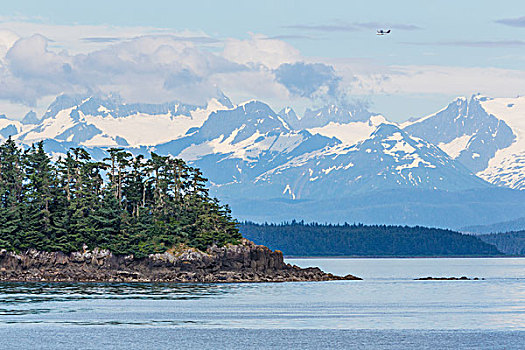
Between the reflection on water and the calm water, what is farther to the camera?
the reflection on water

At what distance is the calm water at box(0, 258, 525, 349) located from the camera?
344ft

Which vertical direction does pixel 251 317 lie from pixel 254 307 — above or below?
below

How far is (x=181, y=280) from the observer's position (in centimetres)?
19988

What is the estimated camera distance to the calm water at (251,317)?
105 metres

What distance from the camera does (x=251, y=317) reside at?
130 meters

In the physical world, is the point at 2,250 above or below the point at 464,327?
above

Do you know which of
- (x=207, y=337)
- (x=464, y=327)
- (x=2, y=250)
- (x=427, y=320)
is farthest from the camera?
(x=2, y=250)

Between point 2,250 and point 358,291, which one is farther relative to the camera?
point 2,250

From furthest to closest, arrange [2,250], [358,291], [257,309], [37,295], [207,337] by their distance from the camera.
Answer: [2,250]
[358,291]
[37,295]
[257,309]
[207,337]

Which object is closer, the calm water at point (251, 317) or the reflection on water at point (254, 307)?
the calm water at point (251, 317)

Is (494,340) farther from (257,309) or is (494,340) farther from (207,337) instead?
(257,309)

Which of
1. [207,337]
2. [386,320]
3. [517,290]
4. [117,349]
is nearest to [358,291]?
[517,290]

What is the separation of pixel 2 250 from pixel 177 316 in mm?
78293

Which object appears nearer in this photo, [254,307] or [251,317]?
[251,317]
